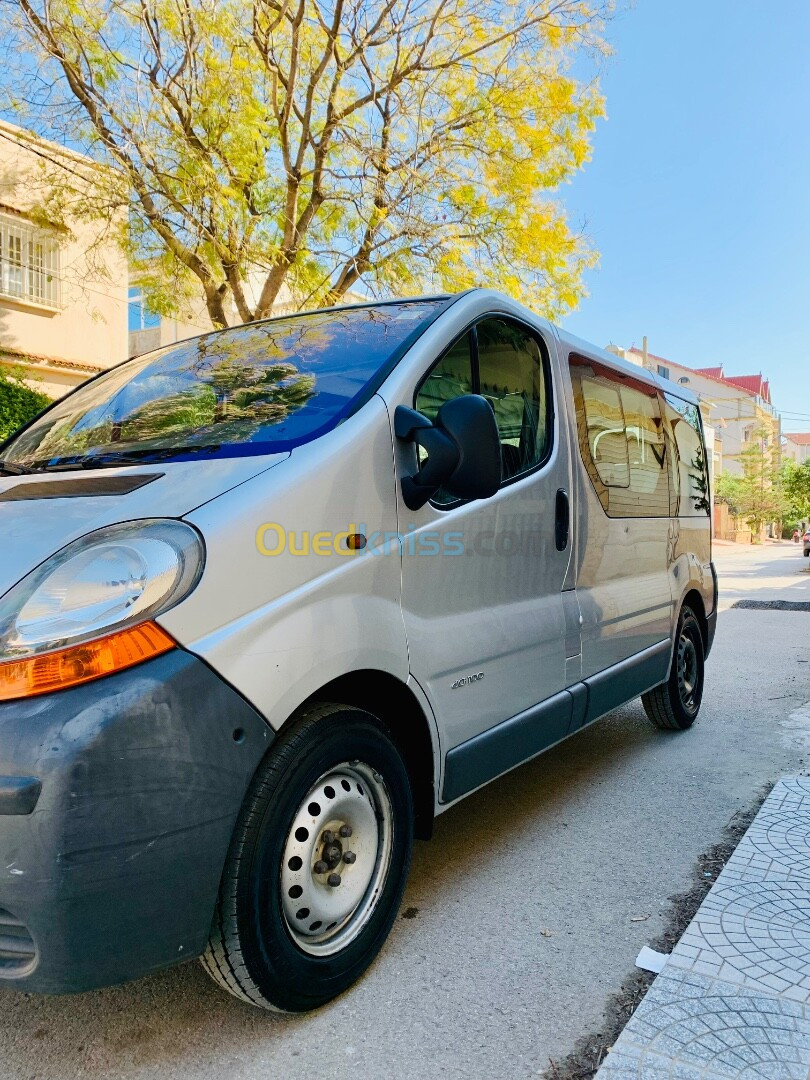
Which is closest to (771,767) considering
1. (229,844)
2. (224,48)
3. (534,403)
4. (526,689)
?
(526,689)

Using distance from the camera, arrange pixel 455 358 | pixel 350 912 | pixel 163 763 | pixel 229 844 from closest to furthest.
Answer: pixel 163 763, pixel 229 844, pixel 350 912, pixel 455 358

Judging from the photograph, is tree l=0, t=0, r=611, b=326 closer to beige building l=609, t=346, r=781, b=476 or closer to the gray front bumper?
the gray front bumper

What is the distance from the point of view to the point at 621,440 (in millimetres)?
3877

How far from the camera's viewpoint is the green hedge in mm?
12297

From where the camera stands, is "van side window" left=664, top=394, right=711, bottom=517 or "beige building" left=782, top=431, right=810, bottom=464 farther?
"beige building" left=782, top=431, right=810, bottom=464

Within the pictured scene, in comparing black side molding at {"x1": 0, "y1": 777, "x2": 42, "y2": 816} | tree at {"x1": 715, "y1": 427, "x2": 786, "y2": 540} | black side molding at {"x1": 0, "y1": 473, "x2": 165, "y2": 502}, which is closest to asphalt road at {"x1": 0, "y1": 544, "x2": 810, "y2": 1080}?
black side molding at {"x1": 0, "y1": 777, "x2": 42, "y2": 816}

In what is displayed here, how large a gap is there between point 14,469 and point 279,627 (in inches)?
48.0

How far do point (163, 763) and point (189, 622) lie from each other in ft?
0.93

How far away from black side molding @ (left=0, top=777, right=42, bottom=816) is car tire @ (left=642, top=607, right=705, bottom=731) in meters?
3.71

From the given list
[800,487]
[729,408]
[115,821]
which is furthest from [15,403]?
[729,408]

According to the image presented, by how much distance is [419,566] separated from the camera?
2359 millimetres

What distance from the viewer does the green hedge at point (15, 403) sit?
12.3 m

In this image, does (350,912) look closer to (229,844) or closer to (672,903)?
(229,844)

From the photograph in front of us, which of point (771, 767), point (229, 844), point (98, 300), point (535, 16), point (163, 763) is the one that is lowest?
point (771, 767)
